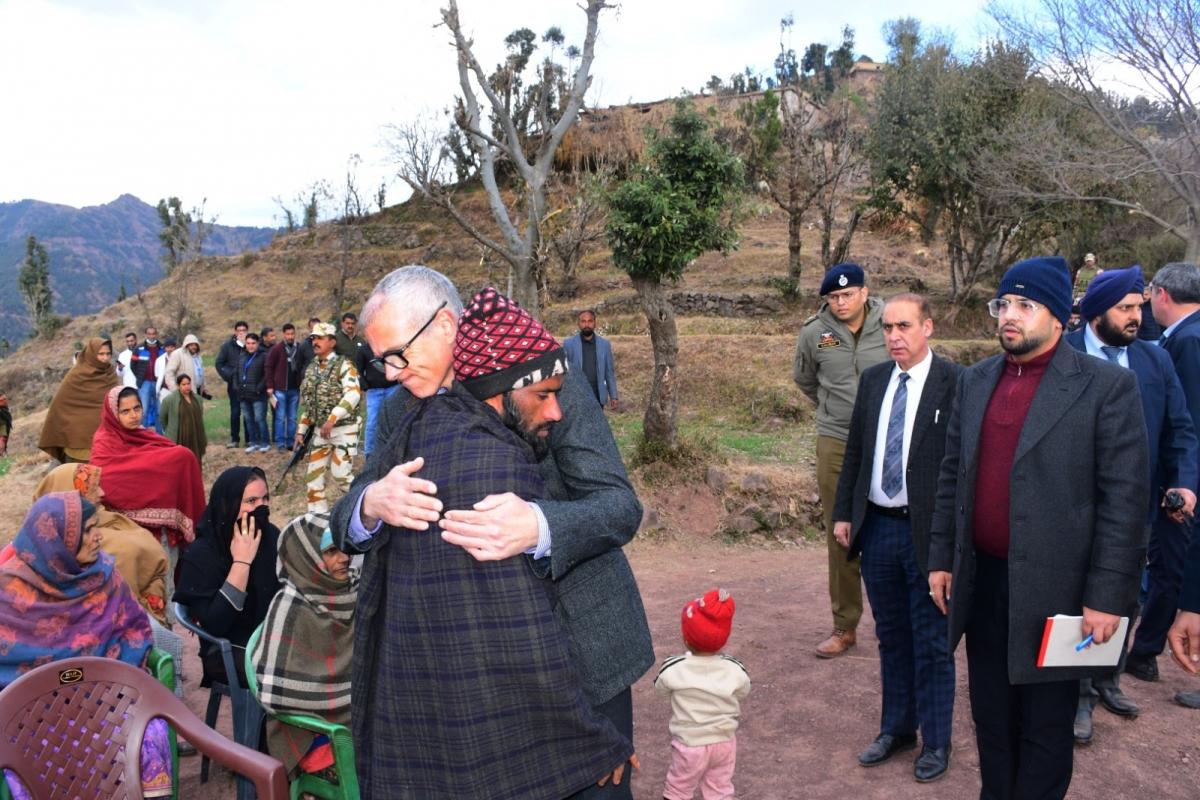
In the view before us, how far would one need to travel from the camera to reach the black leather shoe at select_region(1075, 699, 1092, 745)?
12.3 feet

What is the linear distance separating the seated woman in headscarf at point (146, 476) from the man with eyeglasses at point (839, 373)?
392 centimetres

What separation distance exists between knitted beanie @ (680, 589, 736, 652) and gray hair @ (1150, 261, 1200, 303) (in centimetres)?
287

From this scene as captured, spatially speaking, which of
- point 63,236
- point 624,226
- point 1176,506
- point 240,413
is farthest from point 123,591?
point 63,236

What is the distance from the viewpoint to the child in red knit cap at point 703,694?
314cm

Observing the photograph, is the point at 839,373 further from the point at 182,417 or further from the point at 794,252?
the point at 794,252

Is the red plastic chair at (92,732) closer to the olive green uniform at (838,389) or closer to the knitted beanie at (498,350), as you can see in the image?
the knitted beanie at (498,350)

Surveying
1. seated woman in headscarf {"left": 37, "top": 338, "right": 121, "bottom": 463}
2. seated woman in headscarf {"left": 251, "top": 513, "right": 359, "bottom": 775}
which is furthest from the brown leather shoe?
seated woman in headscarf {"left": 37, "top": 338, "right": 121, "bottom": 463}

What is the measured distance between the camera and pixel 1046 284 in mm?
2748

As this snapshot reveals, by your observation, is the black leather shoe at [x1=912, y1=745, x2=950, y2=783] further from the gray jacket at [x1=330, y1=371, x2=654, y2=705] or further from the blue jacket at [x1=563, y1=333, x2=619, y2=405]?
the blue jacket at [x1=563, y1=333, x2=619, y2=405]

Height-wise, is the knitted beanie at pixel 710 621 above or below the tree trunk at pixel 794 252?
below

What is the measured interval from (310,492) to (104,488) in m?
2.91

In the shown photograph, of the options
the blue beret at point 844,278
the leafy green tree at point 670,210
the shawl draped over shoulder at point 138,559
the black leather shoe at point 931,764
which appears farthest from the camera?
the leafy green tree at point 670,210

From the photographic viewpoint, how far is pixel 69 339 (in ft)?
106

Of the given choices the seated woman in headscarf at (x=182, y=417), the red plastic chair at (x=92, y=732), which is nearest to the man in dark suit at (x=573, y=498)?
the red plastic chair at (x=92, y=732)
